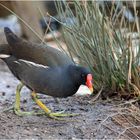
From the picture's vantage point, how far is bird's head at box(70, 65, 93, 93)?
3414mm

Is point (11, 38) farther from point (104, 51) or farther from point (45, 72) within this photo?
point (104, 51)

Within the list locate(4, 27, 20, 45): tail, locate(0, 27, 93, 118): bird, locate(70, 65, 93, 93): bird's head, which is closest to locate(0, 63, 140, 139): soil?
Answer: locate(0, 27, 93, 118): bird

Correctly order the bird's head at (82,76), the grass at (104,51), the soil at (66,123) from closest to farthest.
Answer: the soil at (66,123) → the bird's head at (82,76) → the grass at (104,51)

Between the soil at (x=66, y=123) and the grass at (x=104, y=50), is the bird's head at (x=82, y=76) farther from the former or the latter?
the grass at (x=104, y=50)

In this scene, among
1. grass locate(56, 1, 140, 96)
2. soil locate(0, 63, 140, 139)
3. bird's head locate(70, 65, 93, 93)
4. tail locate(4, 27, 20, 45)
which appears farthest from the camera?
grass locate(56, 1, 140, 96)

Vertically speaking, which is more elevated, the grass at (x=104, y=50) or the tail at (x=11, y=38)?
the tail at (x=11, y=38)

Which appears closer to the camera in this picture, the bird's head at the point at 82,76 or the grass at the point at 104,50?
the bird's head at the point at 82,76

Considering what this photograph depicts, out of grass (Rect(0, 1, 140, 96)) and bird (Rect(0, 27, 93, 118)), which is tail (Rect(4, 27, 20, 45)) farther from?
grass (Rect(0, 1, 140, 96))

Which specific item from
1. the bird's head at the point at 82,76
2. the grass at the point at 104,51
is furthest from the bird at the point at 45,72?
the grass at the point at 104,51

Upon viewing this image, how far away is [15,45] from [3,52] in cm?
15

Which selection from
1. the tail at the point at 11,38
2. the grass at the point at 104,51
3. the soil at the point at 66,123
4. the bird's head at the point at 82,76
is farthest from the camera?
the grass at the point at 104,51

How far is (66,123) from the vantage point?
3510mm

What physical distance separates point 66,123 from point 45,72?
1.34 feet

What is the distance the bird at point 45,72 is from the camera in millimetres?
3473
